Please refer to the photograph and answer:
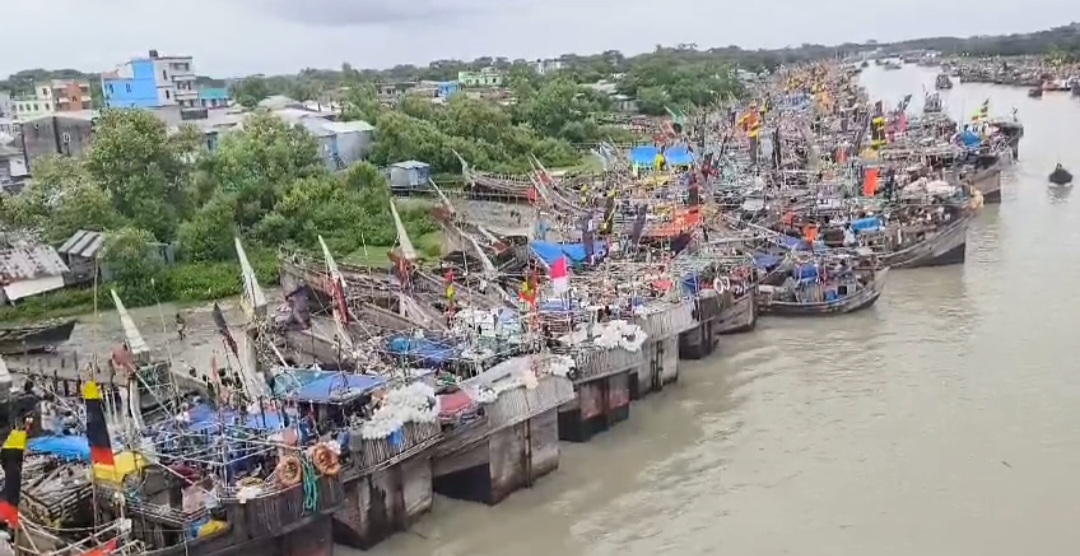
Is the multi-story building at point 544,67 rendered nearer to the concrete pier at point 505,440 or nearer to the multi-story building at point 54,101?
the multi-story building at point 54,101

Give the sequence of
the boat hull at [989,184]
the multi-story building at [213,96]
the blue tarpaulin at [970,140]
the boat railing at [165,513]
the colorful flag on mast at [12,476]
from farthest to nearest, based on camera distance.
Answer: the multi-story building at [213,96] < the blue tarpaulin at [970,140] < the boat hull at [989,184] < the boat railing at [165,513] < the colorful flag on mast at [12,476]

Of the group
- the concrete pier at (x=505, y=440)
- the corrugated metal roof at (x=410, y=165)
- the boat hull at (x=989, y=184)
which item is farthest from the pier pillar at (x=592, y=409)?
the corrugated metal roof at (x=410, y=165)

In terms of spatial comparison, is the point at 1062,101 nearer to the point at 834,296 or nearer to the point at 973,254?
the point at 973,254

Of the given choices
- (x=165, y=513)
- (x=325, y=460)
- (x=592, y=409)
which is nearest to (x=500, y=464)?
(x=592, y=409)

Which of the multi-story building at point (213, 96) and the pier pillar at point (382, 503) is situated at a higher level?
the multi-story building at point (213, 96)

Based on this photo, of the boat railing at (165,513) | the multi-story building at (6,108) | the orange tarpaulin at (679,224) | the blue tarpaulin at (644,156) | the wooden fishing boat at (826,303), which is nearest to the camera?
the boat railing at (165,513)

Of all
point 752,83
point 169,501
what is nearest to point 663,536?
point 169,501

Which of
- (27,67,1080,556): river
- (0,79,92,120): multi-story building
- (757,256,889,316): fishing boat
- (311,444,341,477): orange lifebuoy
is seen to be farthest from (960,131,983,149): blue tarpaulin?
(0,79,92,120): multi-story building
